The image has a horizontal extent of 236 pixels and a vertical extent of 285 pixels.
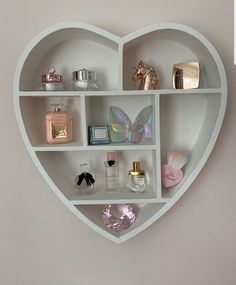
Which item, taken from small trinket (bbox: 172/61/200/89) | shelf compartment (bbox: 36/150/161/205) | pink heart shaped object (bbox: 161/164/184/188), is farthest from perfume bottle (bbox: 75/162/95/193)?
small trinket (bbox: 172/61/200/89)

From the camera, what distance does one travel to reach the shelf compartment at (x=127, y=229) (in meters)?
1.06

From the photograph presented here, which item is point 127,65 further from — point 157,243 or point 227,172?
point 157,243

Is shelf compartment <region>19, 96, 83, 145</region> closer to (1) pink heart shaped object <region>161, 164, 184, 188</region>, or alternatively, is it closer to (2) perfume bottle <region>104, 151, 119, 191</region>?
(2) perfume bottle <region>104, 151, 119, 191</region>

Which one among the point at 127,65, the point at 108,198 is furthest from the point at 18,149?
the point at 127,65

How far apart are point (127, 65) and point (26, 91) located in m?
0.33

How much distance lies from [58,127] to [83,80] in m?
0.17

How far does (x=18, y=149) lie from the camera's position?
1.14 meters

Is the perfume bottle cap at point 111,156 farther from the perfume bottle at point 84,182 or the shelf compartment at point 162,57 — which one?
the shelf compartment at point 162,57

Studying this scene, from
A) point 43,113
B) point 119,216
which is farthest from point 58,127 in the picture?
point 119,216

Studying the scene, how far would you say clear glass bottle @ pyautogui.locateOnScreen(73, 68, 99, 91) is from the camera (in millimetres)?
1037

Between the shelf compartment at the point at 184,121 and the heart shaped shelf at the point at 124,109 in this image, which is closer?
the heart shaped shelf at the point at 124,109

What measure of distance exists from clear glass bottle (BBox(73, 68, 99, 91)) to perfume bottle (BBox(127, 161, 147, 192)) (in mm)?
284

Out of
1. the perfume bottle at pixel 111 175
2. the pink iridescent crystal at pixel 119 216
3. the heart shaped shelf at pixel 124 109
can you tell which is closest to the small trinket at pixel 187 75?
the heart shaped shelf at pixel 124 109

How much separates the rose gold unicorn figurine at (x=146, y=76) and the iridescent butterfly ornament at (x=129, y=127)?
0.07 meters
